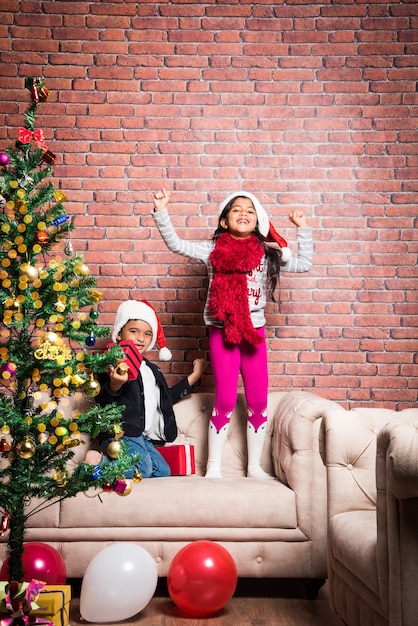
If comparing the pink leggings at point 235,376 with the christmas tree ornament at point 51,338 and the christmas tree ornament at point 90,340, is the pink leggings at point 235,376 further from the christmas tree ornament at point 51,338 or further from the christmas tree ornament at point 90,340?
the christmas tree ornament at point 51,338

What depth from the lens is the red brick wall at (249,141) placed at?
3.82 metres

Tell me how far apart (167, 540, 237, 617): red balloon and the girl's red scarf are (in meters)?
1.10

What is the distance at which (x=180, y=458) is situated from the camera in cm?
311

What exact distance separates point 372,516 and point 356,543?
0.27 meters

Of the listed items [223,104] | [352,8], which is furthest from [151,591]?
[352,8]

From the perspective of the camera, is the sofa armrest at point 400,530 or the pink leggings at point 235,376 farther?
the pink leggings at point 235,376

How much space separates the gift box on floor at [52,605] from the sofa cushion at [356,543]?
0.89 m

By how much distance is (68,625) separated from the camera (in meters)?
2.25

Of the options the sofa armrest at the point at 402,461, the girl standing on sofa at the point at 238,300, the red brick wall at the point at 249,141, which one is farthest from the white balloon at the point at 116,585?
the red brick wall at the point at 249,141

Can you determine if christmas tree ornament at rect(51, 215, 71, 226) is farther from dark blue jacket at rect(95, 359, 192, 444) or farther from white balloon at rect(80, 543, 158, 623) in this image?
white balloon at rect(80, 543, 158, 623)

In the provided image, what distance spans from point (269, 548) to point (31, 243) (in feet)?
5.04

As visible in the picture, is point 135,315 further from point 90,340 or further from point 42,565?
point 42,565

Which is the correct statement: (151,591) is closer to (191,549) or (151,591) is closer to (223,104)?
(191,549)

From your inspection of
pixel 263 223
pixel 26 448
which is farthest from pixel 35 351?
pixel 263 223
